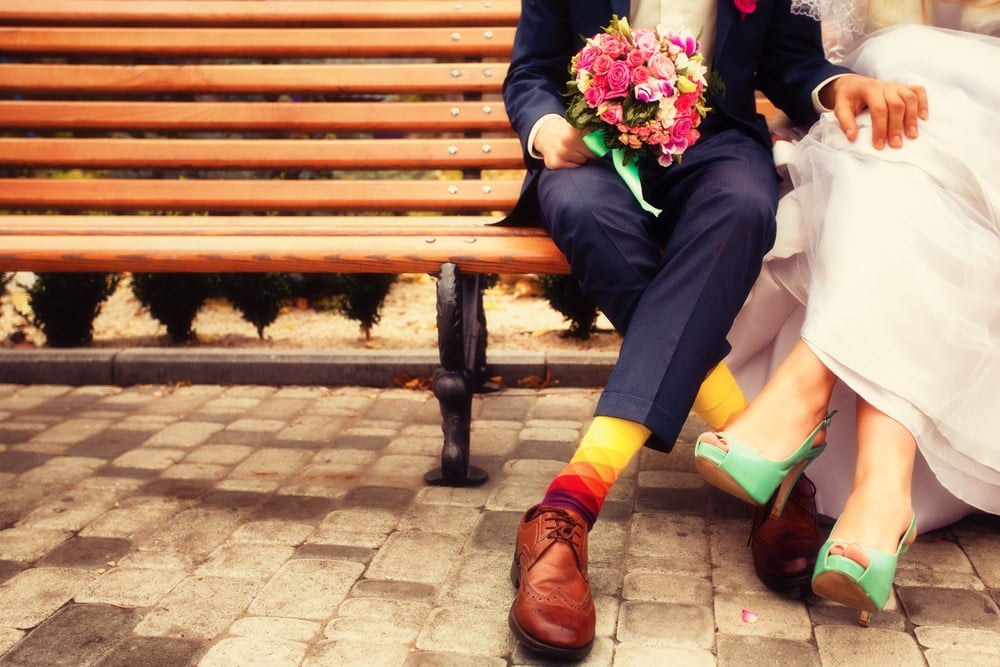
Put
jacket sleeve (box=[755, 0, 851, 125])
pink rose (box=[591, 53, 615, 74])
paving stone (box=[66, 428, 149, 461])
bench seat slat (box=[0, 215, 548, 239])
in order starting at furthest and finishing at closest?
paving stone (box=[66, 428, 149, 461]) → bench seat slat (box=[0, 215, 548, 239]) → jacket sleeve (box=[755, 0, 851, 125]) → pink rose (box=[591, 53, 615, 74])

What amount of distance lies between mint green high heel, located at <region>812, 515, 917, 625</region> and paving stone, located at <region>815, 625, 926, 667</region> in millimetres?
88

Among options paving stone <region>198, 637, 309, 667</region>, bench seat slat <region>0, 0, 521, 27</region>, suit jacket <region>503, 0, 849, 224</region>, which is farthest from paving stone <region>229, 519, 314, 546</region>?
bench seat slat <region>0, 0, 521, 27</region>

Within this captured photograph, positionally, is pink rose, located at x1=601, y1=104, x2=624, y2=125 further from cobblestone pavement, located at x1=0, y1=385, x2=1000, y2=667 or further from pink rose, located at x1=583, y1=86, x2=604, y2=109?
cobblestone pavement, located at x1=0, y1=385, x2=1000, y2=667

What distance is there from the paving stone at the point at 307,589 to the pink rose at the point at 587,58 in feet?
4.23

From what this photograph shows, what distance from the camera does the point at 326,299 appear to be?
4984mm

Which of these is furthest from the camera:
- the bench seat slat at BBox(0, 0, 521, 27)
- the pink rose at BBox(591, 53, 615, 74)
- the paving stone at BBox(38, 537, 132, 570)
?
the bench seat slat at BBox(0, 0, 521, 27)

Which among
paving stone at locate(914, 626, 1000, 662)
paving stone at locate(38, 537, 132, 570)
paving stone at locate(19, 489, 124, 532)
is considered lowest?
paving stone at locate(19, 489, 124, 532)

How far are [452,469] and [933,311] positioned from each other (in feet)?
4.48

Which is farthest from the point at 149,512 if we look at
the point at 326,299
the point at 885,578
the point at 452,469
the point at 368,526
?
the point at 326,299

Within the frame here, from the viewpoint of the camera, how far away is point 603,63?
Answer: 241cm

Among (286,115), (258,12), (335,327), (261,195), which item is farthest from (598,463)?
(335,327)

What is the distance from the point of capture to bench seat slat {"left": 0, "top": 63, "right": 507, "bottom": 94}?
3.55 meters

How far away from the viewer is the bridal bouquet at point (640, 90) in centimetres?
237

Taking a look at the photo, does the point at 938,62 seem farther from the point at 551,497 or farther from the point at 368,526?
the point at 368,526
